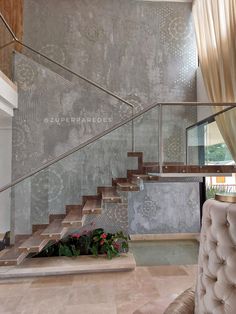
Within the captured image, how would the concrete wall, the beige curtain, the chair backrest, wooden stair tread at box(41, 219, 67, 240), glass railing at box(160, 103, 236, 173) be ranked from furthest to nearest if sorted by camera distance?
the concrete wall
the beige curtain
glass railing at box(160, 103, 236, 173)
wooden stair tread at box(41, 219, 67, 240)
the chair backrest

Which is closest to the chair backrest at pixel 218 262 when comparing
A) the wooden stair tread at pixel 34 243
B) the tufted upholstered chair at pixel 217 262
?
the tufted upholstered chair at pixel 217 262

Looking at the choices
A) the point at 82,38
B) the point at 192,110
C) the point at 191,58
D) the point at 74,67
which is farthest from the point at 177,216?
the point at 82,38

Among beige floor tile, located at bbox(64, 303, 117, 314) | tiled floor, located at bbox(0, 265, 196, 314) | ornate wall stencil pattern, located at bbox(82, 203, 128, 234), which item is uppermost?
ornate wall stencil pattern, located at bbox(82, 203, 128, 234)

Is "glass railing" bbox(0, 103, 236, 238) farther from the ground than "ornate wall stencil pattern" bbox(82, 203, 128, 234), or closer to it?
farther from the ground

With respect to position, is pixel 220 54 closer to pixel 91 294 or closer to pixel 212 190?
pixel 212 190

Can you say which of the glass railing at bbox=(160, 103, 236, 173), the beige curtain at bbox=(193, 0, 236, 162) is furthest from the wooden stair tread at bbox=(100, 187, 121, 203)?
the beige curtain at bbox=(193, 0, 236, 162)

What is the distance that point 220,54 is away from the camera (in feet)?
13.7

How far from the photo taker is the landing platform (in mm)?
3381

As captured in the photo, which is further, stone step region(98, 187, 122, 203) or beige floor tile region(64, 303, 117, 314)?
stone step region(98, 187, 122, 203)

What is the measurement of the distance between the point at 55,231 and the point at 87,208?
0.54m

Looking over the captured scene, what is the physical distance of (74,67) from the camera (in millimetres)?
5496

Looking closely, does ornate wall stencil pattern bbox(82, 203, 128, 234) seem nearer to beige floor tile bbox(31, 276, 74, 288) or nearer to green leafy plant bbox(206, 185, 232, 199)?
beige floor tile bbox(31, 276, 74, 288)

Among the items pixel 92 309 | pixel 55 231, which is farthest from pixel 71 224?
pixel 92 309

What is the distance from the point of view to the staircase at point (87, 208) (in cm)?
327
